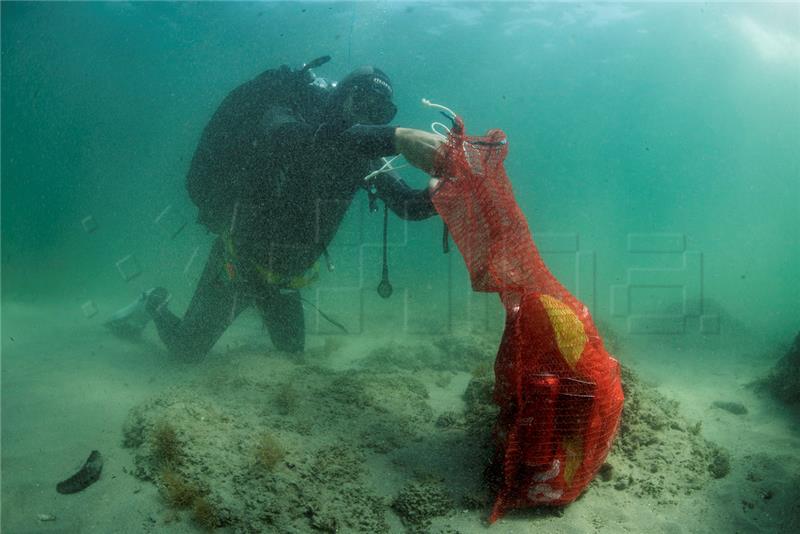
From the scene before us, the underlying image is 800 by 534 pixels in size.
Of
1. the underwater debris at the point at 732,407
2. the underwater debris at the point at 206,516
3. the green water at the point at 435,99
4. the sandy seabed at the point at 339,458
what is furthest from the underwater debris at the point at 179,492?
the green water at the point at 435,99

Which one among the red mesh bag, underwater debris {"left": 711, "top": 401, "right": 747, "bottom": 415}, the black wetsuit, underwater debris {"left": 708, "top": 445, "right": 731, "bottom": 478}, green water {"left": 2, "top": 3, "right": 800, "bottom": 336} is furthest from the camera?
green water {"left": 2, "top": 3, "right": 800, "bottom": 336}

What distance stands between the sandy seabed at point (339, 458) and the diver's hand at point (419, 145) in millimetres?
2236

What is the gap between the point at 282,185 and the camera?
4762mm

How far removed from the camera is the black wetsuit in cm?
423

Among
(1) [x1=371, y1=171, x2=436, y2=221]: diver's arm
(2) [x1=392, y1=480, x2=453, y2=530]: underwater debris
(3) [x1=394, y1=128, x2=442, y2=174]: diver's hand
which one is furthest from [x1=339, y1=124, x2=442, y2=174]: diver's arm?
(2) [x1=392, y1=480, x2=453, y2=530]: underwater debris

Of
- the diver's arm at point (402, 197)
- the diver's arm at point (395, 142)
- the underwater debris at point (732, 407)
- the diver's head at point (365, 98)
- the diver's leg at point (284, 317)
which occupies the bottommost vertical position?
the underwater debris at point (732, 407)

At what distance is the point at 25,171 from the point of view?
55.3m

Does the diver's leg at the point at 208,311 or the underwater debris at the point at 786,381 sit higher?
the diver's leg at the point at 208,311

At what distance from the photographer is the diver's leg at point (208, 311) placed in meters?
6.23

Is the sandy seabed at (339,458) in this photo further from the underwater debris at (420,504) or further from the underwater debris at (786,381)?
the underwater debris at (786,381)

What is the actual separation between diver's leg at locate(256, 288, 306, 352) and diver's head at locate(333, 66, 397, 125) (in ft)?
9.44

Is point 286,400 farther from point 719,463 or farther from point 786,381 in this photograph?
point 786,381

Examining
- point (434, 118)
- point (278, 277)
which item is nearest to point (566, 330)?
point (278, 277)

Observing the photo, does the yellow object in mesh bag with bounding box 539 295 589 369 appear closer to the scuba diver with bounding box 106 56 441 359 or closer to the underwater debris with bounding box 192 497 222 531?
the scuba diver with bounding box 106 56 441 359
